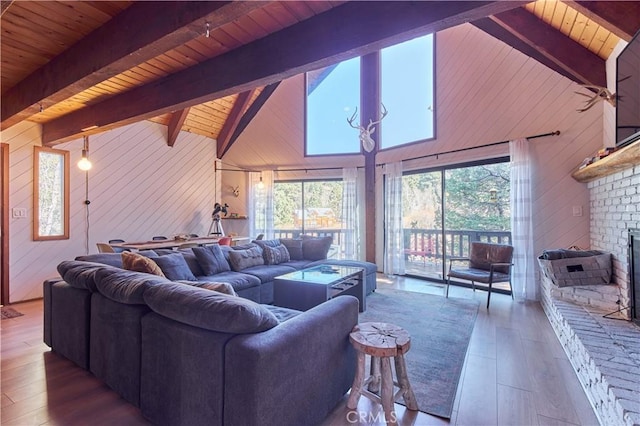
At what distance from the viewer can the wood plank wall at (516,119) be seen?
3.97 meters

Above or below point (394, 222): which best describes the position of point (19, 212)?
above

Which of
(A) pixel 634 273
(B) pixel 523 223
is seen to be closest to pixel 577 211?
(B) pixel 523 223

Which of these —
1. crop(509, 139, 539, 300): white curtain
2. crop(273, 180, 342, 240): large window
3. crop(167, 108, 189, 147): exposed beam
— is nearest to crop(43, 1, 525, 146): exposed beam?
crop(167, 108, 189, 147): exposed beam

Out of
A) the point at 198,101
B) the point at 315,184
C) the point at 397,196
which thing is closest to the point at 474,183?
the point at 397,196

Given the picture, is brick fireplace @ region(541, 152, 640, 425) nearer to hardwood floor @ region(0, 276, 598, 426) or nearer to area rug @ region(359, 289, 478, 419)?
hardwood floor @ region(0, 276, 598, 426)

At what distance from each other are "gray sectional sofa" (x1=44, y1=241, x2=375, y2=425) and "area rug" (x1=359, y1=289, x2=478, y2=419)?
633mm

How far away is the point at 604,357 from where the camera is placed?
79.1 inches

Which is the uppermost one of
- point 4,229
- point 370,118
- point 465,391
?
point 370,118

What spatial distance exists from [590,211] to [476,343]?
2.53 metres

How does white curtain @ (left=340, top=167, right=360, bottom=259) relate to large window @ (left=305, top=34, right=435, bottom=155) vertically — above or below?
below

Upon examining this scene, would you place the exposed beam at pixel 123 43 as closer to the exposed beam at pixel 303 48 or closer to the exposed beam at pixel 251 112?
the exposed beam at pixel 303 48

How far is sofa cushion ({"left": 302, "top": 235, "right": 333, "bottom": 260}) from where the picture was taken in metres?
5.12

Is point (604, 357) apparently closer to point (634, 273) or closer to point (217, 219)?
point (634, 273)

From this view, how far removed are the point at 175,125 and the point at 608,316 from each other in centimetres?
702
